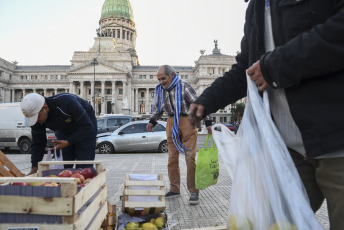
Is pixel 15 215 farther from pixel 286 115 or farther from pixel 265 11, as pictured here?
pixel 265 11

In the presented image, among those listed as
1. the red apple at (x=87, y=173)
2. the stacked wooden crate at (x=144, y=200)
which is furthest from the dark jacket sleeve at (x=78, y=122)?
the red apple at (x=87, y=173)

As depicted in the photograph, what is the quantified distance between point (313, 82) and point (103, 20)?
8634 cm

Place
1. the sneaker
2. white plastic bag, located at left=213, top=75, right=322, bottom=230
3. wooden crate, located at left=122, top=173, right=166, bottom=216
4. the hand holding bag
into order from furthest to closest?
the sneaker → the hand holding bag → wooden crate, located at left=122, top=173, right=166, bottom=216 → white plastic bag, located at left=213, top=75, right=322, bottom=230

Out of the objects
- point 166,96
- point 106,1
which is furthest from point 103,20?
point 166,96

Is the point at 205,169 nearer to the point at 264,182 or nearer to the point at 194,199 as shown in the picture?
the point at 194,199

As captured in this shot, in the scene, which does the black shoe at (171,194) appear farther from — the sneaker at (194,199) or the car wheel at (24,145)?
the car wheel at (24,145)

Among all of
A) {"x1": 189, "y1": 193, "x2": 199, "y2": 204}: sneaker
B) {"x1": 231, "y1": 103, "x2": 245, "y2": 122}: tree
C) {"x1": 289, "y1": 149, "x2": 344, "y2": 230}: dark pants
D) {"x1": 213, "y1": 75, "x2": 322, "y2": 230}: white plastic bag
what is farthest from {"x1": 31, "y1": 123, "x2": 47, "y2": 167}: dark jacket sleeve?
{"x1": 231, "y1": 103, "x2": 245, "y2": 122}: tree

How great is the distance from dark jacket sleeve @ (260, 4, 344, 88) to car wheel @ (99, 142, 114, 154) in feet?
41.6

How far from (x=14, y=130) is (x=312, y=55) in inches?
580

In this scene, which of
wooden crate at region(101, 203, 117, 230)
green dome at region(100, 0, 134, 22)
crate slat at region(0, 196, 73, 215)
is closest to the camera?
crate slat at region(0, 196, 73, 215)

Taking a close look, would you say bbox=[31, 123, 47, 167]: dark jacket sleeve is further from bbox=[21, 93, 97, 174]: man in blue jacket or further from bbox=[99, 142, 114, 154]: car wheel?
bbox=[99, 142, 114, 154]: car wheel

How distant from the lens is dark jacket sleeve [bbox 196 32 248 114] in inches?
70.2

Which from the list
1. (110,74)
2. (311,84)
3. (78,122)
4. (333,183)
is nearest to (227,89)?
(311,84)

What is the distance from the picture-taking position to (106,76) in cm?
6481
